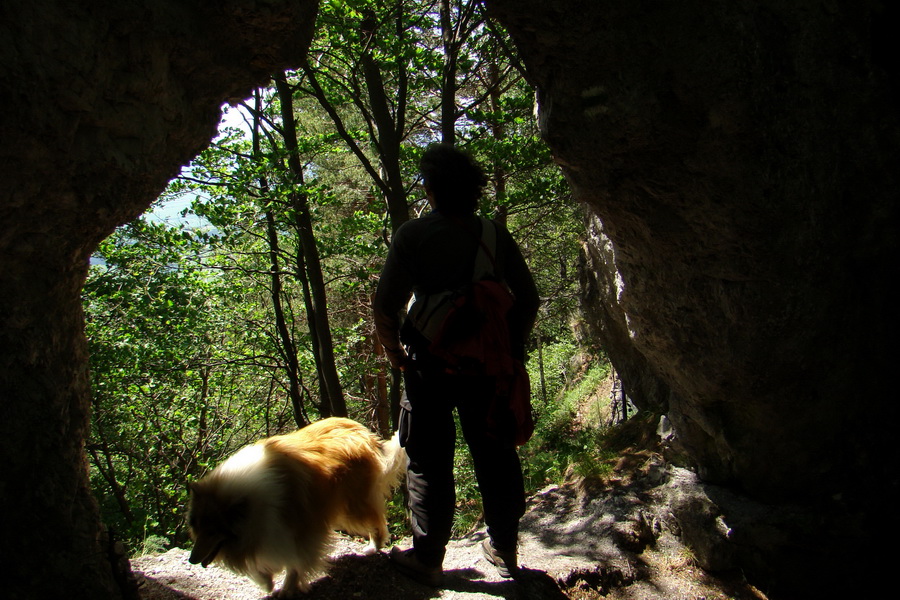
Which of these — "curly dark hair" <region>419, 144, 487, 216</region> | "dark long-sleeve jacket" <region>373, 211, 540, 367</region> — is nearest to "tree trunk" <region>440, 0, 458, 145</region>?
"curly dark hair" <region>419, 144, 487, 216</region>

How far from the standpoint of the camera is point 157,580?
308 centimetres

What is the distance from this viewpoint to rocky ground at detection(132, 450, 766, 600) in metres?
3.06

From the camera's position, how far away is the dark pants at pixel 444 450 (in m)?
2.83

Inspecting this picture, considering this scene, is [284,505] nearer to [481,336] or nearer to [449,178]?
[481,336]

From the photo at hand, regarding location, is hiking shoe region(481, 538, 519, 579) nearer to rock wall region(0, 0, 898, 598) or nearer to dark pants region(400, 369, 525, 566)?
dark pants region(400, 369, 525, 566)

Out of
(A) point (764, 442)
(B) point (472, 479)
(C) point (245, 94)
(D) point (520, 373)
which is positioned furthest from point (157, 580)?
(B) point (472, 479)

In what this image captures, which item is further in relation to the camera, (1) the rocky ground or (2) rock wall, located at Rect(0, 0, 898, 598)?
(1) the rocky ground

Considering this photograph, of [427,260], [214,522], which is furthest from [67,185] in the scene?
[214,522]

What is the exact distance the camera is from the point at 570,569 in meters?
3.39

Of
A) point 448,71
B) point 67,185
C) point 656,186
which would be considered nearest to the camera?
point 67,185

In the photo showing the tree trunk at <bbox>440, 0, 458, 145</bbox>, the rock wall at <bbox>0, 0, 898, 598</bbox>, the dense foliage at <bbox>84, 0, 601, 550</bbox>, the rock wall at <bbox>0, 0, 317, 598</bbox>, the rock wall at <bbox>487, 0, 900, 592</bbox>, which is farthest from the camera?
the dense foliage at <bbox>84, 0, 601, 550</bbox>

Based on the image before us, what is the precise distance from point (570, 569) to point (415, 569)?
3.32ft

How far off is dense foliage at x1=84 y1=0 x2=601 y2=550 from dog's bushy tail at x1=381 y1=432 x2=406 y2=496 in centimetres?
235

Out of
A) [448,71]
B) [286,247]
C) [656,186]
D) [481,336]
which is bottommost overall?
[481,336]
